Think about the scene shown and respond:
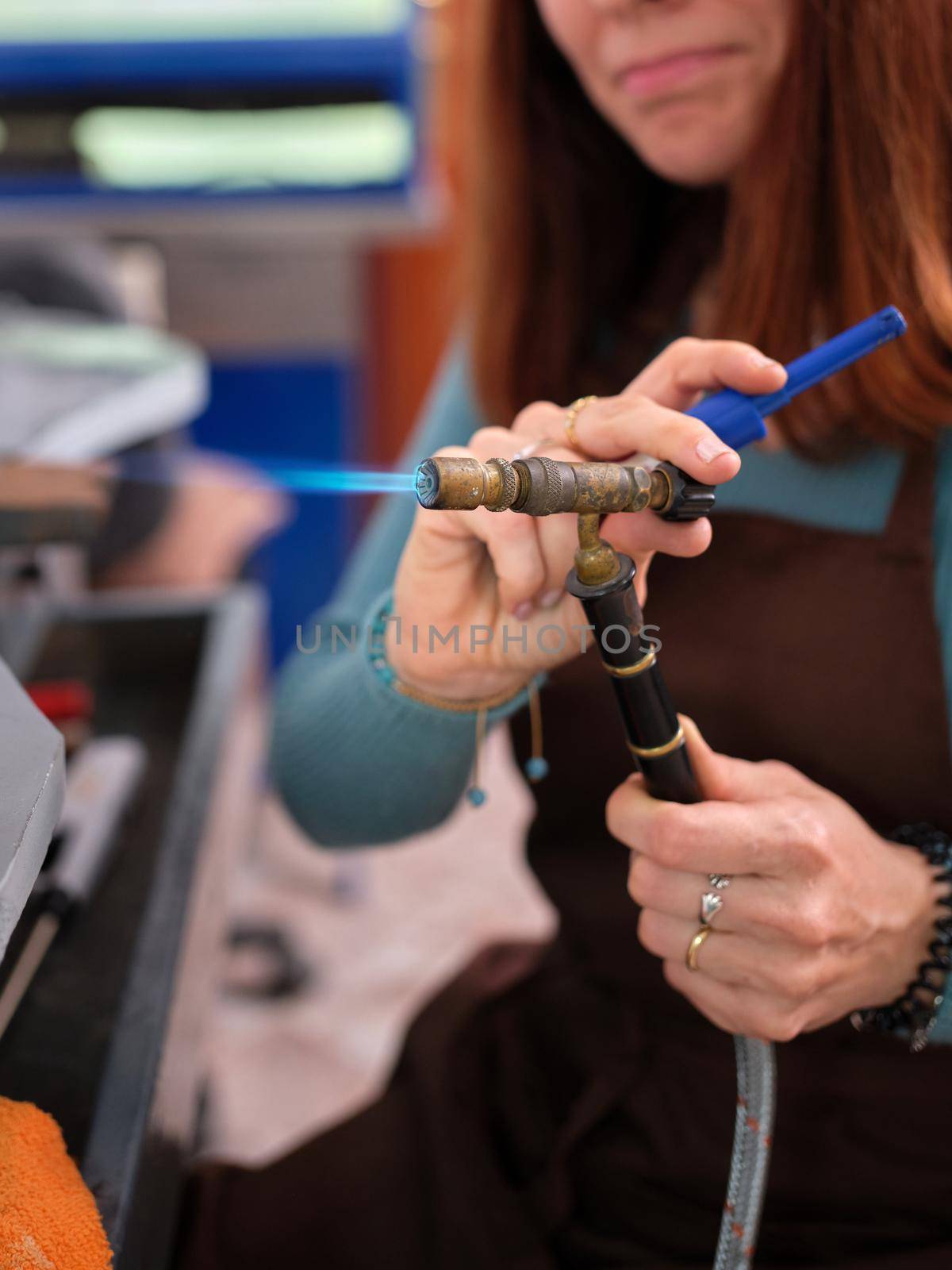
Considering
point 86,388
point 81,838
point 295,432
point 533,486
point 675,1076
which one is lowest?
point 295,432

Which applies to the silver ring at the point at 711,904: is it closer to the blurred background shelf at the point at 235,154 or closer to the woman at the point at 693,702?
the woman at the point at 693,702

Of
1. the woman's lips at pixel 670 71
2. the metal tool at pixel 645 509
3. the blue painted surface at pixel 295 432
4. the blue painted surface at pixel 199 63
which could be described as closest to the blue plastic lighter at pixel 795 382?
the metal tool at pixel 645 509

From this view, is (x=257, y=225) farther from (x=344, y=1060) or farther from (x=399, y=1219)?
(x=399, y=1219)

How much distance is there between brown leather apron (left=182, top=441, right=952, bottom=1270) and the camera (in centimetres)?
48

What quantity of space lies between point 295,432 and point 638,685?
1515 mm

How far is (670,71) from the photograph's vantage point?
53 cm

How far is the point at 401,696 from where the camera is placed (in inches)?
20.6

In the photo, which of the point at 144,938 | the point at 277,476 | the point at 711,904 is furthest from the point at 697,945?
the point at 277,476

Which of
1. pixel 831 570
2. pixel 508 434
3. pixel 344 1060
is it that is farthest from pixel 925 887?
pixel 344 1060

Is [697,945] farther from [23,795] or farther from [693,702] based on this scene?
[23,795]

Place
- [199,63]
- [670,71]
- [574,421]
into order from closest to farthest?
[574,421]
[670,71]
[199,63]

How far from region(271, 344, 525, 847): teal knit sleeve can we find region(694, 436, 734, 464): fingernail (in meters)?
0.18

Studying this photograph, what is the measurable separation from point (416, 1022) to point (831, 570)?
37 cm

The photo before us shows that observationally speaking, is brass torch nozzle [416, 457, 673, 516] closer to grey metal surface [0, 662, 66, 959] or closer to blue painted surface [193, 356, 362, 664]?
grey metal surface [0, 662, 66, 959]
